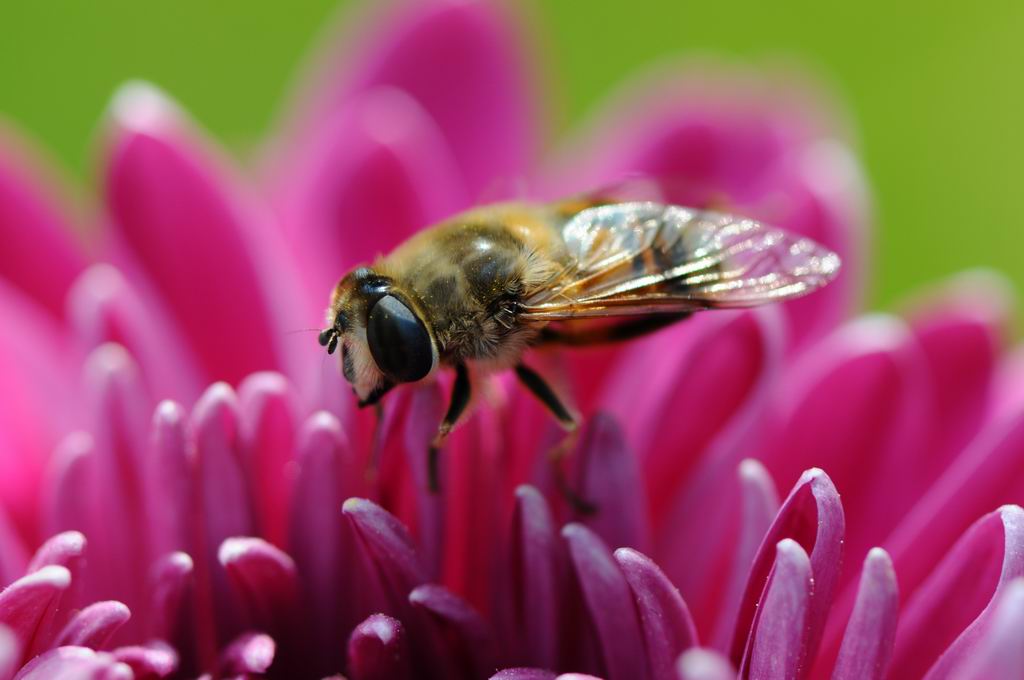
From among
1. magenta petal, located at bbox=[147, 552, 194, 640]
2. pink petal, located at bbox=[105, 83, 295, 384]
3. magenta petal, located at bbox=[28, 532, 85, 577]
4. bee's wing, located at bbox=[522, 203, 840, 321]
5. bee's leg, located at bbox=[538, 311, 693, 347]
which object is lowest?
A: magenta petal, located at bbox=[147, 552, 194, 640]

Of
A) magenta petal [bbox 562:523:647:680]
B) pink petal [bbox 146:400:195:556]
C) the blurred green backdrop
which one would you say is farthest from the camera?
the blurred green backdrop

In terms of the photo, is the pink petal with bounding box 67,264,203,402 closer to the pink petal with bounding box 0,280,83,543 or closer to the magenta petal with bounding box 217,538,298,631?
the pink petal with bounding box 0,280,83,543

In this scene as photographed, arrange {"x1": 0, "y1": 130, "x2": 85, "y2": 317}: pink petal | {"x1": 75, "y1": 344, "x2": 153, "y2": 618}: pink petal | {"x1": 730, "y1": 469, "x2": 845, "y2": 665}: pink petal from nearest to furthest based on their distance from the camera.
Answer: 1. {"x1": 730, "y1": 469, "x2": 845, "y2": 665}: pink petal
2. {"x1": 75, "y1": 344, "x2": 153, "y2": 618}: pink petal
3. {"x1": 0, "y1": 130, "x2": 85, "y2": 317}: pink petal

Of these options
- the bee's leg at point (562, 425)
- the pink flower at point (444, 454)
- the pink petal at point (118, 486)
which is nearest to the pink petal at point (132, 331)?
the pink flower at point (444, 454)

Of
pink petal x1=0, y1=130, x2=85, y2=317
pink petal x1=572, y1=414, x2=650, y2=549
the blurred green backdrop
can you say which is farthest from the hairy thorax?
the blurred green backdrop

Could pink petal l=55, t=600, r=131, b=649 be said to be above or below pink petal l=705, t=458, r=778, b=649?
above

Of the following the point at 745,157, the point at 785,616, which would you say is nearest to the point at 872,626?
the point at 785,616
